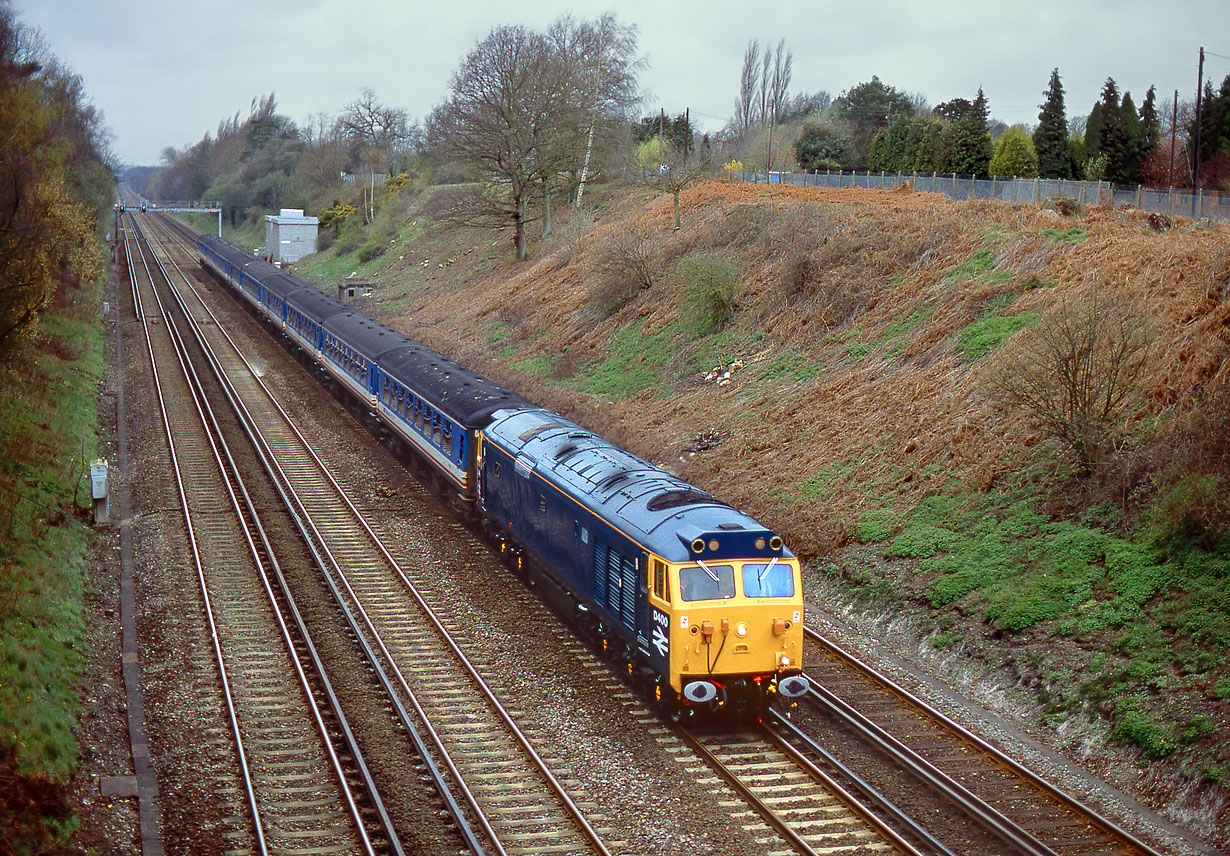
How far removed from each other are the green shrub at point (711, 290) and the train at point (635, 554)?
33.4 feet

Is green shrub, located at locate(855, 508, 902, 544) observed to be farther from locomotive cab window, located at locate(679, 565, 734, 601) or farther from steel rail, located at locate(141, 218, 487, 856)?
steel rail, located at locate(141, 218, 487, 856)

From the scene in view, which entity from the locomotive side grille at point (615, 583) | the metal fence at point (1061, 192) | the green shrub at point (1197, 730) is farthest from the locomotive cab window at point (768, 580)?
the metal fence at point (1061, 192)

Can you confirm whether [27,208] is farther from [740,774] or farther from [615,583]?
[740,774]

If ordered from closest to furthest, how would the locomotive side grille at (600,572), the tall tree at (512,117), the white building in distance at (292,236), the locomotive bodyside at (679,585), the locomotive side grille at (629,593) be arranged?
the locomotive bodyside at (679,585) < the locomotive side grille at (629,593) < the locomotive side grille at (600,572) < the tall tree at (512,117) < the white building in distance at (292,236)

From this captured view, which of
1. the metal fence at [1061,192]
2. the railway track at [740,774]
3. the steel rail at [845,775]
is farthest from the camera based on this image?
the metal fence at [1061,192]

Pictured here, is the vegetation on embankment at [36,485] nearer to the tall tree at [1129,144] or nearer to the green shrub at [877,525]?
the green shrub at [877,525]

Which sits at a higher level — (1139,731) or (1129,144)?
(1129,144)

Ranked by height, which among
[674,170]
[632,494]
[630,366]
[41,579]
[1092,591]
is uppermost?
[674,170]

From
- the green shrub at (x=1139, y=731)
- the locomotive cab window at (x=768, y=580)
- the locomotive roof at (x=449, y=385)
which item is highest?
the locomotive roof at (x=449, y=385)

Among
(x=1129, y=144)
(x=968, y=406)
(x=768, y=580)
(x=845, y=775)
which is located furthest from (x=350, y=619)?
(x=1129, y=144)

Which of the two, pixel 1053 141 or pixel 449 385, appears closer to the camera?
pixel 449 385

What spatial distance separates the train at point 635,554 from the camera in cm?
1280

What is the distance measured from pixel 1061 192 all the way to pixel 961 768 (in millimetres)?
24376

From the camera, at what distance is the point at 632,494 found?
48.7ft
